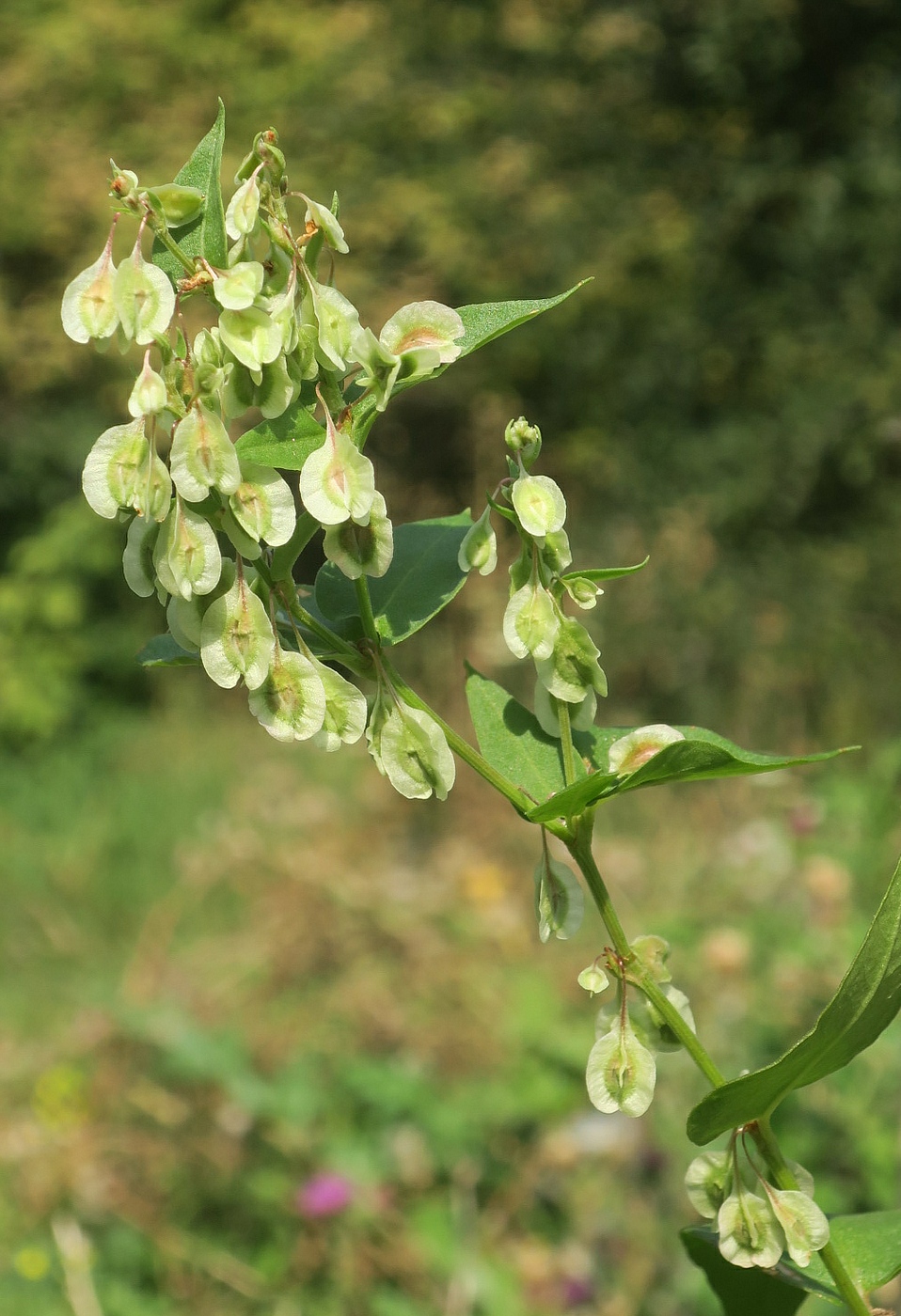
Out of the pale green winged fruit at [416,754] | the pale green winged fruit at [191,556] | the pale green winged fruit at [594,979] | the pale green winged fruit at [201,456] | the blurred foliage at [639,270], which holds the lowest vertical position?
the blurred foliage at [639,270]

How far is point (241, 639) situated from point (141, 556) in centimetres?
6

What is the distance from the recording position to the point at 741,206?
14.8ft

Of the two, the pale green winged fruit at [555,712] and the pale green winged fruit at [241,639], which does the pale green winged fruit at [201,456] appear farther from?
the pale green winged fruit at [555,712]

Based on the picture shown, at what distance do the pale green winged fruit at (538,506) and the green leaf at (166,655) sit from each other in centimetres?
15

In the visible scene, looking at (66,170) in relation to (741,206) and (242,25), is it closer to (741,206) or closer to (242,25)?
(242,25)

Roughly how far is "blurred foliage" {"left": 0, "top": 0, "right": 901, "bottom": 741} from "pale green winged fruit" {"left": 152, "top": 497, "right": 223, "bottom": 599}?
155 inches

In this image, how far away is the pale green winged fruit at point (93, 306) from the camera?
1.65 feet

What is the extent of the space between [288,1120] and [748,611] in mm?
2765

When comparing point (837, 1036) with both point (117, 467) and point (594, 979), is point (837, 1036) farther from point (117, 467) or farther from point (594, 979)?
point (117, 467)

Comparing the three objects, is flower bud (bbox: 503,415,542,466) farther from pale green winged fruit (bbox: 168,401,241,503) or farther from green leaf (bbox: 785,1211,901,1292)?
green leaf (bbox: 785,1211,901,1292)

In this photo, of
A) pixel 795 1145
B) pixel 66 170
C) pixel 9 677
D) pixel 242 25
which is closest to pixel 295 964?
pixel 795 1145

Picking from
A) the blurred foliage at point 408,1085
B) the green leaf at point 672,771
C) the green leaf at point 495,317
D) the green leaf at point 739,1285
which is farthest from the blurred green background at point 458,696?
the green leaf at point 495,317

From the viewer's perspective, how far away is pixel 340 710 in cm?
52

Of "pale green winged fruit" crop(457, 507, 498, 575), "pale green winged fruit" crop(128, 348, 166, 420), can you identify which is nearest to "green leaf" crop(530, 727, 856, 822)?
"pale green winged fruit" crop(457, 507, 498, 575)
